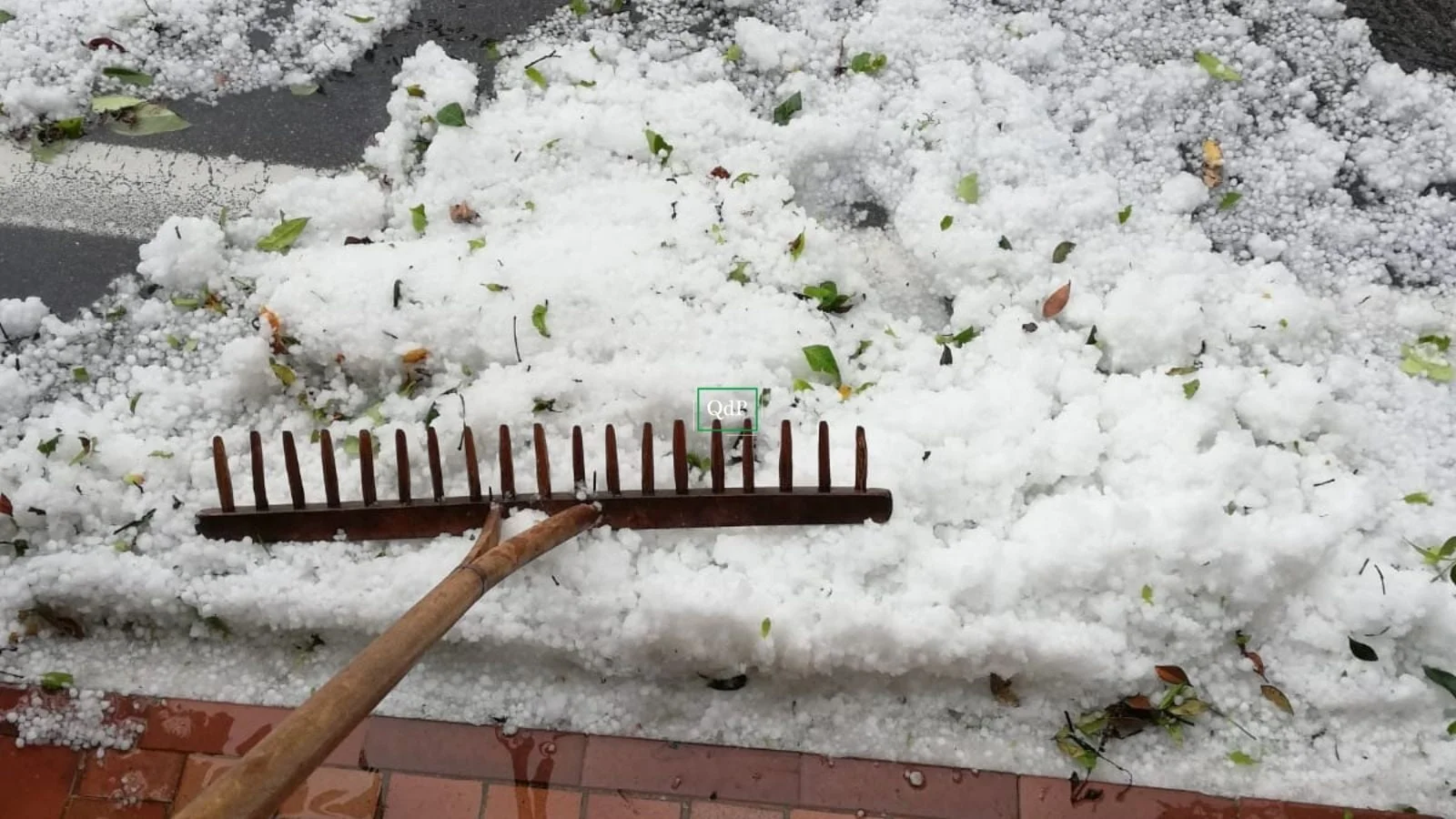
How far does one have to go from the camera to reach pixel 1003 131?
2312 mm

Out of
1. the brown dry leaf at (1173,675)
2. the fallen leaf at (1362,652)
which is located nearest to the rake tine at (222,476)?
the brown dry leaf at (1173,675)

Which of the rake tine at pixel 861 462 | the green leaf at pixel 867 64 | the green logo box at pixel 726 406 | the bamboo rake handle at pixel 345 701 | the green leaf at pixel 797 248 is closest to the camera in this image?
the bamboo rake handle at pixel 345 701

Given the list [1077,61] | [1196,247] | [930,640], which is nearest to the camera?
[930,640]

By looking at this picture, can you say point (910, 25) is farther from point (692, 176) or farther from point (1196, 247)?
point (1196, 247)

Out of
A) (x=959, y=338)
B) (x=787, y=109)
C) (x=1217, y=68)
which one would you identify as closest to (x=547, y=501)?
(x=959, y=338)

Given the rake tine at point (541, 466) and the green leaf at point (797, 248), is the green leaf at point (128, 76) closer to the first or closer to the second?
the rake tine at point (541, 466)

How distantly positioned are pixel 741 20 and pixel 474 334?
3.21 ft

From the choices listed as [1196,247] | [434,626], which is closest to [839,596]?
[434,626]

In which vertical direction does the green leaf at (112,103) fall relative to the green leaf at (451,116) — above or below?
above

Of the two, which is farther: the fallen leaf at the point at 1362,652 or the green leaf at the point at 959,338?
the green leaf at the point at 959,338

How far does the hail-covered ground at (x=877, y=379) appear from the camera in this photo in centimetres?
191

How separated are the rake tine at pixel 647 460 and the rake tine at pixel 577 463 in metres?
0.11

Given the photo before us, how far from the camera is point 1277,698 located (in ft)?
6.27

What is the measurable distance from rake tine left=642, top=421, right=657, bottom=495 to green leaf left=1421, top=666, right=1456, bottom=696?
4.79 ft
